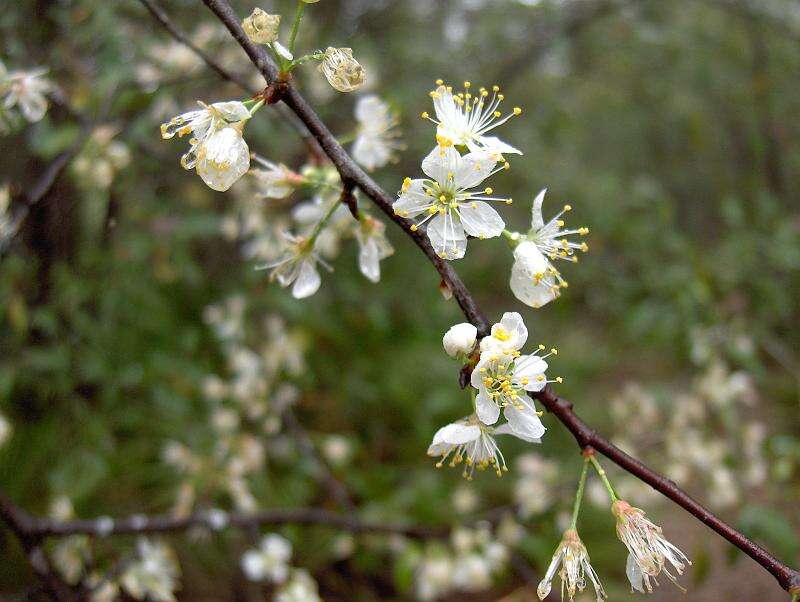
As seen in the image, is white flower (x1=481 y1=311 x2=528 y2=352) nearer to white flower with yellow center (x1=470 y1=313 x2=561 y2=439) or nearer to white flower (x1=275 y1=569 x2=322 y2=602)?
white flower with yellow center (x1=470 y1=313 x2=561 y2=439)

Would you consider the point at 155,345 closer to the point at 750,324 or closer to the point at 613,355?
the point at 750,324

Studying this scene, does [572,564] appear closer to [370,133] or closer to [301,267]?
[301,267]

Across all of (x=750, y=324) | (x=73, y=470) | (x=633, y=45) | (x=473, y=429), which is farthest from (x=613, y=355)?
(x=473, y=429)

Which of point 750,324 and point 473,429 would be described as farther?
point 750,324

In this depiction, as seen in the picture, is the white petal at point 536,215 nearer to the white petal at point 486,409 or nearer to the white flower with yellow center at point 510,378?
the white flower with yellow center at point 510,378

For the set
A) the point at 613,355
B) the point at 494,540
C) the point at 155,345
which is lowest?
the point at 613,355

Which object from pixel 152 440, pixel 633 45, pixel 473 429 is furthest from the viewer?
pixel 633 45

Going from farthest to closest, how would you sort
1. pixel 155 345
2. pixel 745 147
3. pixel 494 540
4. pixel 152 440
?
1. pixel 745 147
2. pixel 152 440
3. pixel 155 345
4. pixel 494 540
